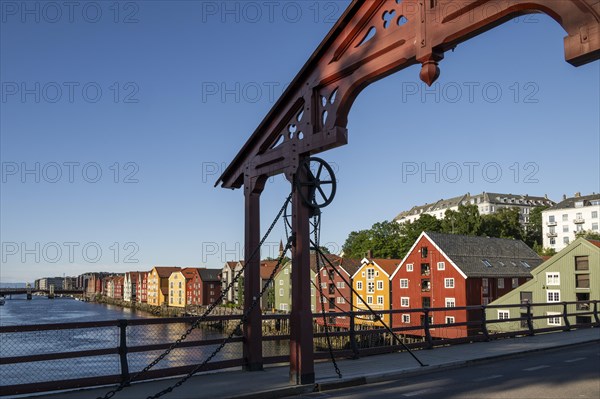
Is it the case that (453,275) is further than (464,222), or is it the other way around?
(464,222)

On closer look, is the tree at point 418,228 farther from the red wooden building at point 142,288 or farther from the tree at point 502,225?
the red wooden building at point 142,288

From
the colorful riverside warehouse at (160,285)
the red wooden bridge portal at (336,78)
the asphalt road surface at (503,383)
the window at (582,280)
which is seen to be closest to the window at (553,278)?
the window at (582,280)

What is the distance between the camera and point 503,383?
10078mm

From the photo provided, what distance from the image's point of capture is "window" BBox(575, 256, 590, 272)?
44062 mm

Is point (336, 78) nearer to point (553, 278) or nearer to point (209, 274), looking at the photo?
point (553, 278)

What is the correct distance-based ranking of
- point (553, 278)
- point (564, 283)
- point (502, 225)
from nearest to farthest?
point (564, 283)
point (553, 278)
point (502, 225)

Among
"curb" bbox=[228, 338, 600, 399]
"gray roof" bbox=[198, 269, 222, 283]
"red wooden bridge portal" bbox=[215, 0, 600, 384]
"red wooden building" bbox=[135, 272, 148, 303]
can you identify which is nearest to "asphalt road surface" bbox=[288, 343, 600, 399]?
"curb" bbox=[228, 338, 600, 399]

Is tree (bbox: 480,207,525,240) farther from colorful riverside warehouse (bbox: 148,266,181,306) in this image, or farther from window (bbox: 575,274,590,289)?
Result: colorful riverside warehouse (bbox: 148,266,181,306)

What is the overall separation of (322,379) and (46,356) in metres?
4.70

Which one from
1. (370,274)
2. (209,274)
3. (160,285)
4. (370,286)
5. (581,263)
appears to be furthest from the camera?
(160,285)

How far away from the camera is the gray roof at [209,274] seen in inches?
4845

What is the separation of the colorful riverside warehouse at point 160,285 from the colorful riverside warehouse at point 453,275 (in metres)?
91.5

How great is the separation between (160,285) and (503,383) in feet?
457

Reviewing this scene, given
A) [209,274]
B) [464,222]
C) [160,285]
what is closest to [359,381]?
[464,222]
